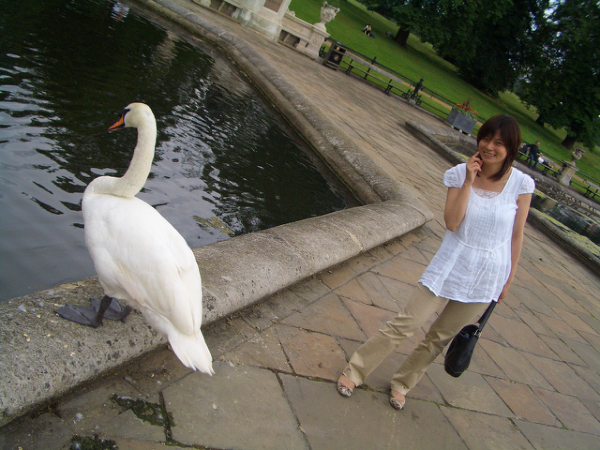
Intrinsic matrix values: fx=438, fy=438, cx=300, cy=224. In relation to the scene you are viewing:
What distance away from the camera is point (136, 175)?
224cm

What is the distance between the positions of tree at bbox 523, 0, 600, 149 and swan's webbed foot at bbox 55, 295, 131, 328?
39.5 metres

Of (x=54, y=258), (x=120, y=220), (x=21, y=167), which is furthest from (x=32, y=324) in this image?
(x=21, y=167)

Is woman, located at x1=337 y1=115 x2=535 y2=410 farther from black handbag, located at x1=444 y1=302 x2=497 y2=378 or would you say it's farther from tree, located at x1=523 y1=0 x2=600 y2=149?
tree, located at x1=523 y1=0 x2=600 y2=149

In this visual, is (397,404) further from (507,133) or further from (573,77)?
(573,77)

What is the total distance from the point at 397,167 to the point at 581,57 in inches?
1360

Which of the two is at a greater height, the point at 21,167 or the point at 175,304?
the point at 175,304

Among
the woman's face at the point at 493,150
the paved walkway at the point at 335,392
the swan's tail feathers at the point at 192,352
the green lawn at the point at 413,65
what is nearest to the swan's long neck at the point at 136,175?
the swan's tail feathers at the point at 192,352

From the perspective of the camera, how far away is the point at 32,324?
196 cm

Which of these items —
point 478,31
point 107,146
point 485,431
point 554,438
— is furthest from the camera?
point 478,31

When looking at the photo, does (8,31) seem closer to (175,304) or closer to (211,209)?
(211,209)

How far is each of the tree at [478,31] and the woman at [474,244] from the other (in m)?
36.4

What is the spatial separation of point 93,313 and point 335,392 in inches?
58.0

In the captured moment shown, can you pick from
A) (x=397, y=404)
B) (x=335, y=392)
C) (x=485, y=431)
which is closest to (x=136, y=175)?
(x=335, y=392)

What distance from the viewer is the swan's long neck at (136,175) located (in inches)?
87.5
